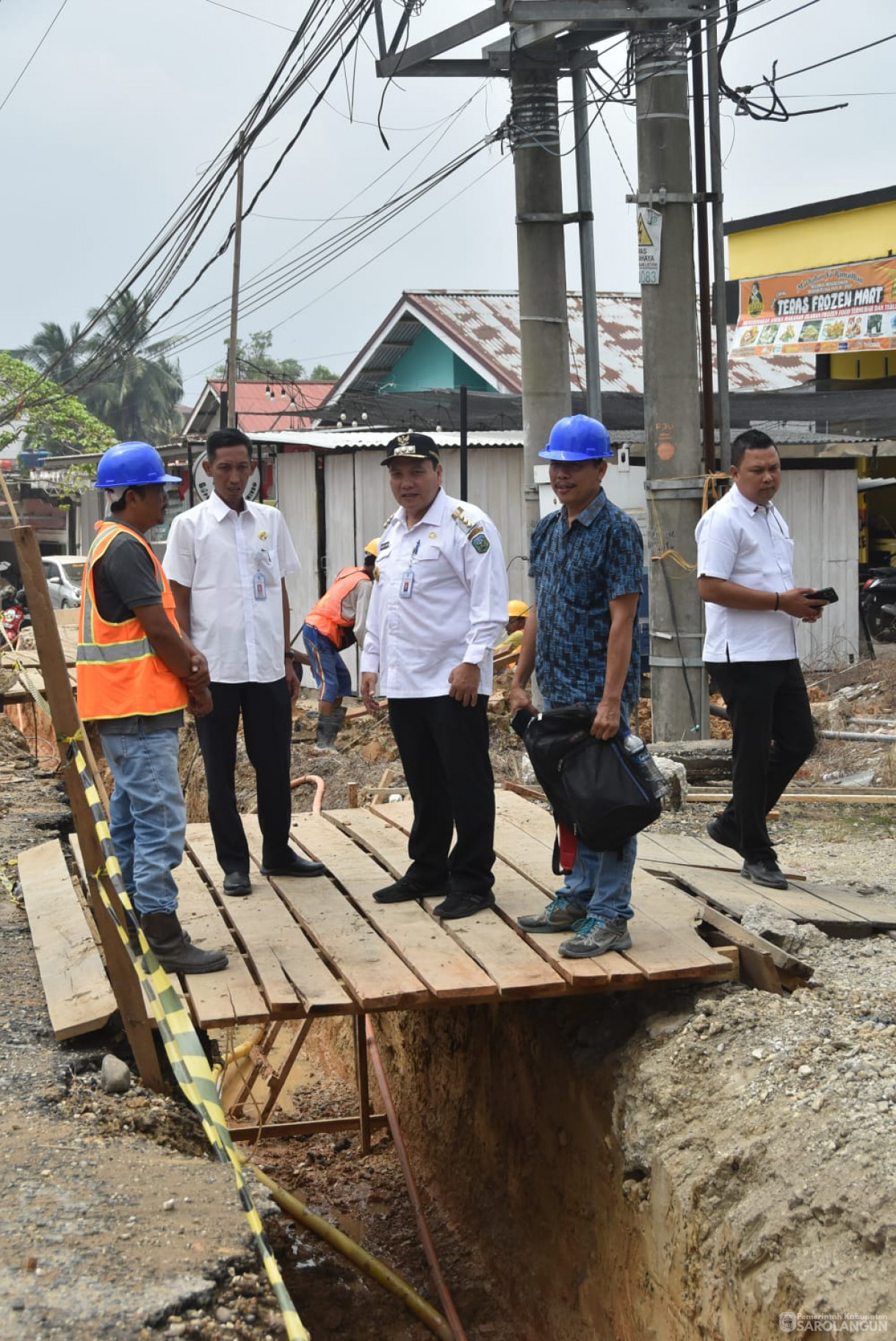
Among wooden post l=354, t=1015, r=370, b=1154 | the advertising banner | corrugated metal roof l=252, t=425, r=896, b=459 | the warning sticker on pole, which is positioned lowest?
wooden post l=354, t=1015, r=370, b=1154

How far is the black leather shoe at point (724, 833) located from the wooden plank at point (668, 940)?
0.42 m

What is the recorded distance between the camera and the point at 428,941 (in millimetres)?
5070

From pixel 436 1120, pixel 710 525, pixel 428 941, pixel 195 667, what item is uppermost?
pixel 710 525

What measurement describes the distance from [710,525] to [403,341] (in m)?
18.6

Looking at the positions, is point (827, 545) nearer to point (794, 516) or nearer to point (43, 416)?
point (794, 516)

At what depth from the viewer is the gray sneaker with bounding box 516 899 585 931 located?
5.12 meters

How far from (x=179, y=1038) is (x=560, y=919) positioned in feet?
5.26

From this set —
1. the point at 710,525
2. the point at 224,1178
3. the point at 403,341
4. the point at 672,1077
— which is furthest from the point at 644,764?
the point at 403,341

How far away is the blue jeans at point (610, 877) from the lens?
4.83 metres

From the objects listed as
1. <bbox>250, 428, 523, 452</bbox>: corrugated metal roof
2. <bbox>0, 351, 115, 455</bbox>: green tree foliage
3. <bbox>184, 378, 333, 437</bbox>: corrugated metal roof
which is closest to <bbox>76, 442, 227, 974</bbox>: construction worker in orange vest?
<bbox>250, 428, 523, 452</bbox>: corrugated metal roof

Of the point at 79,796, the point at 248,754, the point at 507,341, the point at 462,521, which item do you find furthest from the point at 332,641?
the point at 507,341

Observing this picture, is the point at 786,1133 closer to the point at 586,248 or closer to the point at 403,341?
the point at 586,248

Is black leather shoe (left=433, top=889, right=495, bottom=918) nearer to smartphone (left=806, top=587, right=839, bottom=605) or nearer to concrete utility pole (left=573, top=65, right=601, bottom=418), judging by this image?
smartphone (left=806, top=587, right=839, bottom=605)

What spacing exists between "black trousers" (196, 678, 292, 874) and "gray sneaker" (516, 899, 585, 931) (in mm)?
1181
